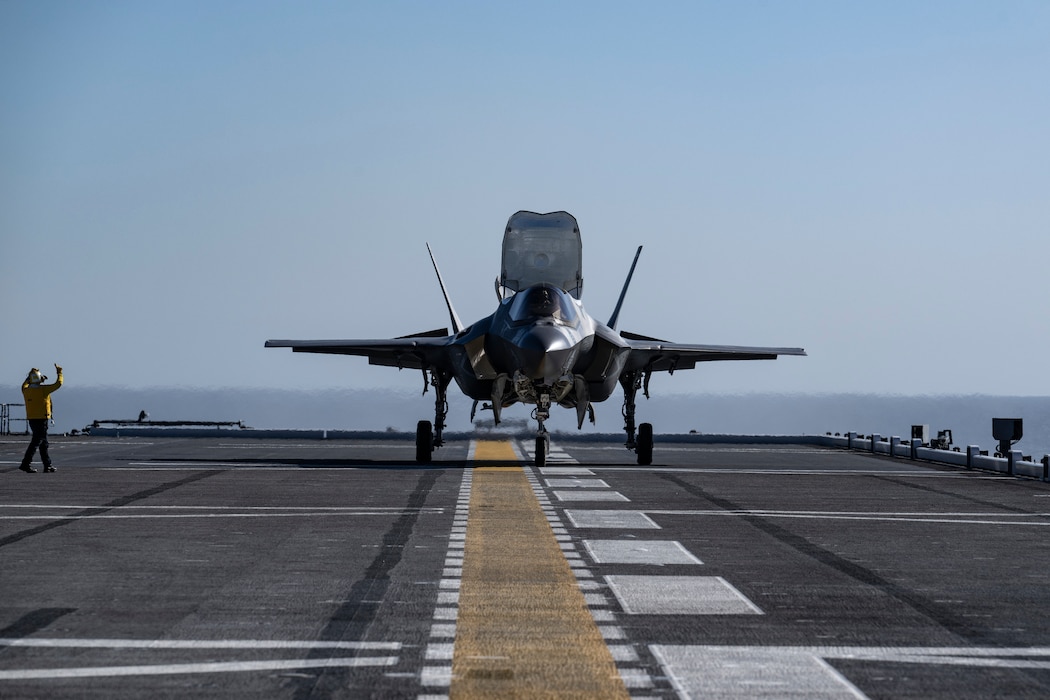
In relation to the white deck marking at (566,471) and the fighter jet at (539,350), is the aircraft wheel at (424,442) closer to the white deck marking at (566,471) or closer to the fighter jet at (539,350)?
the fighter jet at (539,350)

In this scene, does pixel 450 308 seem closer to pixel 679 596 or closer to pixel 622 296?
pixel 622 296

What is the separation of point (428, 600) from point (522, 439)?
3674 centimetres

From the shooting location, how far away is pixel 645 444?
101 feet

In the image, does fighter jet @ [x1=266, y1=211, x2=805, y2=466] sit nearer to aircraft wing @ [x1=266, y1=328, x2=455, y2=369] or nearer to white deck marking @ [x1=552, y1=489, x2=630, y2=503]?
aircraft wing @ [x1=266, y1=328, x2=455, y2=369]

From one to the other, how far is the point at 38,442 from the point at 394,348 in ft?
29.7

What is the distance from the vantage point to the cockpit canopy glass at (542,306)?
27.2 metres

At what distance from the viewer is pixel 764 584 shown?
11.0 meters

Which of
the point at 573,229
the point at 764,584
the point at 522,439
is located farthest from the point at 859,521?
the point at 522,439

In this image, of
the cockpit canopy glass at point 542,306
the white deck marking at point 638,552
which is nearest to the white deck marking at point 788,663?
the white deck marking at point 638,552

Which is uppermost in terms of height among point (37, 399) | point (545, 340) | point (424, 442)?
point (545, 340)

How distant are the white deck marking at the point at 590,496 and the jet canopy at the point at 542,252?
10.0 metres

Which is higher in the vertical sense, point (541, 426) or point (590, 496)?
point (541, 426)

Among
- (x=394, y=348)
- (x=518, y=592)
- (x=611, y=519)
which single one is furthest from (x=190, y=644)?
(x=394, y=348)

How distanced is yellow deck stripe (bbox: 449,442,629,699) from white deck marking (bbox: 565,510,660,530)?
0.79 m
